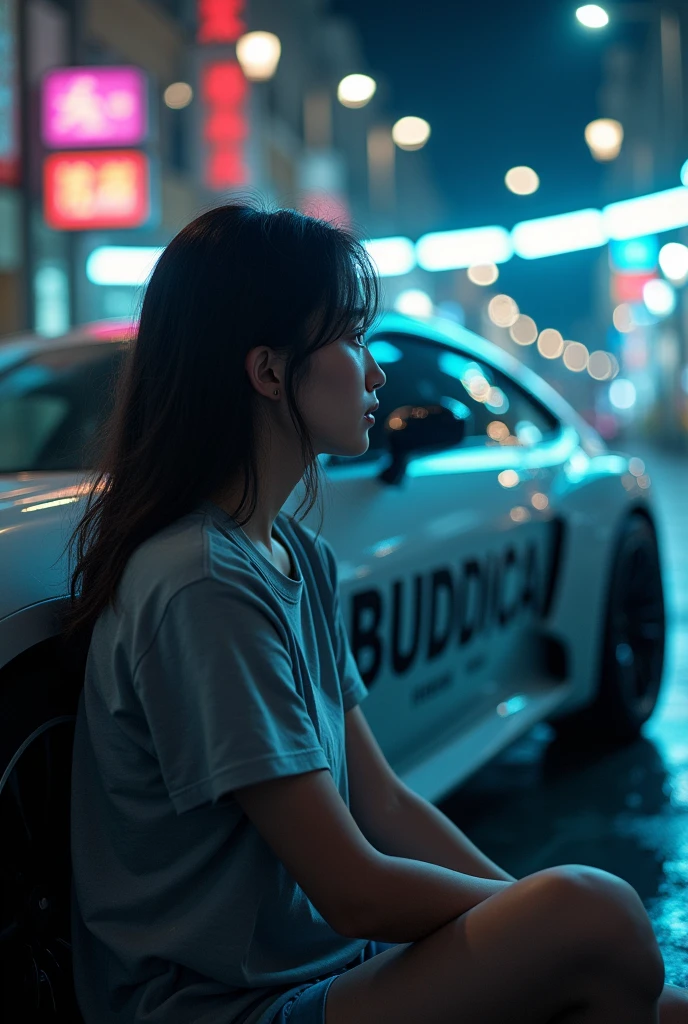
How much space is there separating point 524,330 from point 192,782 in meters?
96.2

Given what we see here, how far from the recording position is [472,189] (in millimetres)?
63969

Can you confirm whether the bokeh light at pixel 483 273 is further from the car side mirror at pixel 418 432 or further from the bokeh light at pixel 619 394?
the car side mirror at pixel 418 432

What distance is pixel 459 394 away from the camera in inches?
135

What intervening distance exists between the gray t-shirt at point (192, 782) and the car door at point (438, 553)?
0.80 metres

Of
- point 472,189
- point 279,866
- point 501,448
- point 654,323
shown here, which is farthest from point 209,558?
point 472,189

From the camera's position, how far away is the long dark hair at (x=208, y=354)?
55.6 inches

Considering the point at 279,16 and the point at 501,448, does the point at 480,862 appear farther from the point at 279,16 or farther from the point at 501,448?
the point at 279,16

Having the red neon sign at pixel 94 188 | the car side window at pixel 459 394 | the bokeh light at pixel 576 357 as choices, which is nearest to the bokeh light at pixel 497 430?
the car side window at pixel 459 394

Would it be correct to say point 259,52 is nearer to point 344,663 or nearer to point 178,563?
point 344,663

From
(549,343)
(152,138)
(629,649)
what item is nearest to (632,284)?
(152,138)

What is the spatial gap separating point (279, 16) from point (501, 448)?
72.8 feet

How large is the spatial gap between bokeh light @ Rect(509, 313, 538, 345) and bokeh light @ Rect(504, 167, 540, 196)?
31.3 m

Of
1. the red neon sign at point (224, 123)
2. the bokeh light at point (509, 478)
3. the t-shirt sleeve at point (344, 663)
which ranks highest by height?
the red neon sign at point (224, 123)

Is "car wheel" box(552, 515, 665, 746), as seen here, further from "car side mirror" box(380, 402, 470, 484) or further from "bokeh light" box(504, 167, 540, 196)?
"bokeh light" box(504, 167, 540, 196)
